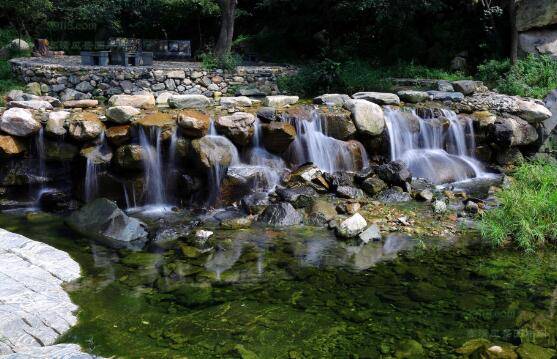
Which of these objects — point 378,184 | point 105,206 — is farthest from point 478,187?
point 105,206

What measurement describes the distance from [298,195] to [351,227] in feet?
5.59

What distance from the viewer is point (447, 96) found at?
13.3 meters

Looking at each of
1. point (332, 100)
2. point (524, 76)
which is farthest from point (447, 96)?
point (332, 100)

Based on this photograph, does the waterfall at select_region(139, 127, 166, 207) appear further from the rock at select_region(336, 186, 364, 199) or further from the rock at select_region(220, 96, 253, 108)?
the rock at select_region(336, 186, 364, 199)

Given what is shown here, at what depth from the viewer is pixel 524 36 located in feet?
50.6

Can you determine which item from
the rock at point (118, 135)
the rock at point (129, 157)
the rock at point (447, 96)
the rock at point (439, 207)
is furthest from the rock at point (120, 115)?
the rock at point (447, 96)

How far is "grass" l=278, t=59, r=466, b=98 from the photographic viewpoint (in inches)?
581

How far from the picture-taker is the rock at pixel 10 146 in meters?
9.56

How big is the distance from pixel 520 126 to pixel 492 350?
8.46 m

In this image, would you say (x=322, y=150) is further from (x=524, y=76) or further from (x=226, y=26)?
(x=226, y=26)

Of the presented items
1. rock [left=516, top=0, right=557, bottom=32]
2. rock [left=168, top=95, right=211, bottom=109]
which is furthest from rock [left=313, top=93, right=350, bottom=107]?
rock [left=516, top=0, right=557, bottom=32]

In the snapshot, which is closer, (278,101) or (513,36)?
(278,101)

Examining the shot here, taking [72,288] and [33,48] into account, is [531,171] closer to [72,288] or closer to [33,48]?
[72,288]

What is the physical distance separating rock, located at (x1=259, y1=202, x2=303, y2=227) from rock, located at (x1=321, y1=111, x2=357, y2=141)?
2924mm
